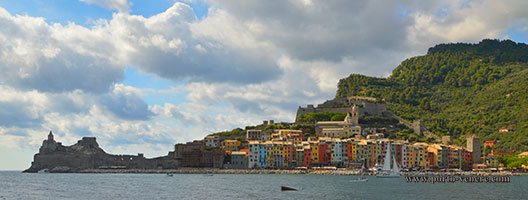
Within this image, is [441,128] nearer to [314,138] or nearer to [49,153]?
[314,138]

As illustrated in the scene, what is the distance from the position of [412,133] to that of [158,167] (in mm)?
61482

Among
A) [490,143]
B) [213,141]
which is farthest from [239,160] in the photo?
[490,143]

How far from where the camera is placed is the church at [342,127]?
593 ft

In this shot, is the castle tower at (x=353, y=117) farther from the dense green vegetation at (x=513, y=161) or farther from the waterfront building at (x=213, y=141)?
the dense green vegetation at (x=513, y=161)

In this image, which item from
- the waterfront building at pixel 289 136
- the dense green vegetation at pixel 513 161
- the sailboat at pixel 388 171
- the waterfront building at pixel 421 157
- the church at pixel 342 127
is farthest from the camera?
the church at pixel 342 127

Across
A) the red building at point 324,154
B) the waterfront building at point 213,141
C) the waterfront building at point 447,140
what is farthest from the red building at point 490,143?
the waterfront building at point 213,141

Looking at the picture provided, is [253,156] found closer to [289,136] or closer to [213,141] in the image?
[289,136]

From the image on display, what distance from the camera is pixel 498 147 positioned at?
173250 mm

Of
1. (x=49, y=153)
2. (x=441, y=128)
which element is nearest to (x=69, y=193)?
(x=49, y=153)

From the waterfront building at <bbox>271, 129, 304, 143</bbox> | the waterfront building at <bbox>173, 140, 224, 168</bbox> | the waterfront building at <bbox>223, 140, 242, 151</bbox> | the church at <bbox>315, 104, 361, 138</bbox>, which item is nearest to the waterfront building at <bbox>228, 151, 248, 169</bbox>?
the waterfront building at <bbox>173, 140, 224, 168</bbox>

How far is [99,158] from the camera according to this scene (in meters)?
187

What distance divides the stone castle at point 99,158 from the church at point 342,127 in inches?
1152

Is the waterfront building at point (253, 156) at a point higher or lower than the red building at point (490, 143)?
lower

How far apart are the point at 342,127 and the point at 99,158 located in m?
60.1
